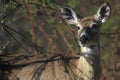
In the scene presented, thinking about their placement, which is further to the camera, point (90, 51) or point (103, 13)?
point (103, 13)

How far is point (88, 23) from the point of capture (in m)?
11.2

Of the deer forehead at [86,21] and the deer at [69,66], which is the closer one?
the deer at [69,66]

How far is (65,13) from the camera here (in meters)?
11.6

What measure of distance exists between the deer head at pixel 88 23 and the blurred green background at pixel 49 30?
298 mm

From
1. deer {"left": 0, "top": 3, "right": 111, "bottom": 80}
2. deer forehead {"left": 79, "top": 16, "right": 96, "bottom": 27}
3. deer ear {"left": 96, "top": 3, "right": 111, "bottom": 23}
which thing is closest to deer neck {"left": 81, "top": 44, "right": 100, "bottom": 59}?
deer {"left": 0, "top": 3, "right": 111, "bottom": 80}

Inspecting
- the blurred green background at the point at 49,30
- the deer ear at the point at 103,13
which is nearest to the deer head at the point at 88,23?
the deer ear at the point at 103,13

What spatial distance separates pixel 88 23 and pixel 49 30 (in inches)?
185

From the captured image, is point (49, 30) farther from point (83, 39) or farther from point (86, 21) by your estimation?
point (83, 39)

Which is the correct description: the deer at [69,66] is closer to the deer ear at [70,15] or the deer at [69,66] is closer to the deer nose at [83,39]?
the deer nose at [83,39]

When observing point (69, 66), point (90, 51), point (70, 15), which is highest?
point (70, 15)

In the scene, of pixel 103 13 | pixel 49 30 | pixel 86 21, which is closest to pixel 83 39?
pixel 86 21

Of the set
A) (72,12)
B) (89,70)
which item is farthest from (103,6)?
(89,70)

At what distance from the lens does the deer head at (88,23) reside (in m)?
10.7

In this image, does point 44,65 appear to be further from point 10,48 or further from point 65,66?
point 10,48
